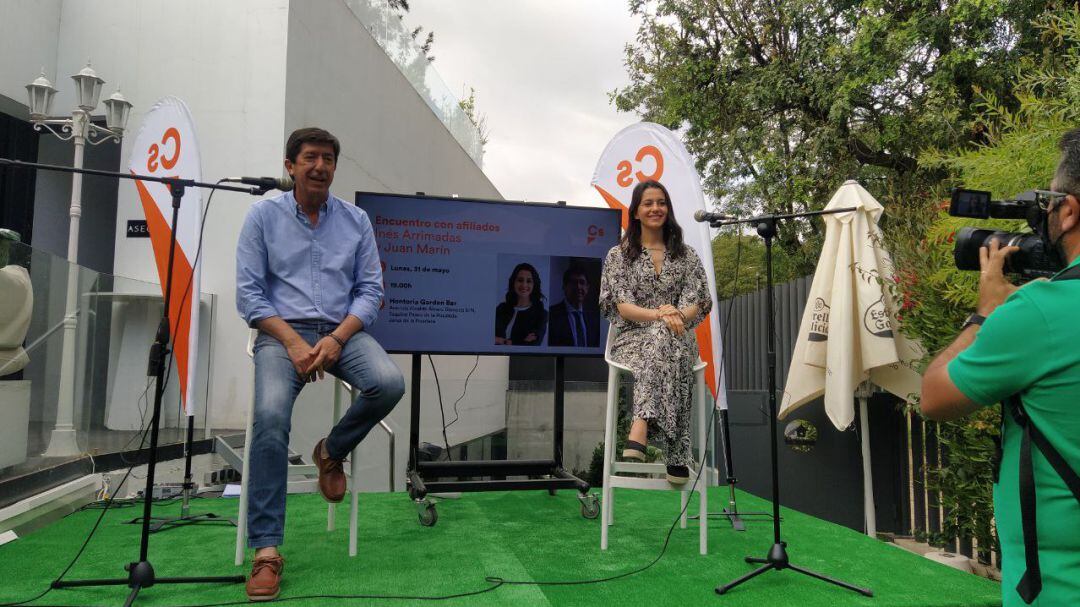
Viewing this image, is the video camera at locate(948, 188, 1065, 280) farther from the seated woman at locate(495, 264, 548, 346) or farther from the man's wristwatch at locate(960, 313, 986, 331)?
the seated woman at locate(495, 264, 548, 346)

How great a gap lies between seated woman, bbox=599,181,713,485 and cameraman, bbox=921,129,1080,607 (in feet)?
5.51

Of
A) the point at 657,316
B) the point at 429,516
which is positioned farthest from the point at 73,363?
the point at 657,316

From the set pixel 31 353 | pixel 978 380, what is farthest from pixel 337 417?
pixel 978 380

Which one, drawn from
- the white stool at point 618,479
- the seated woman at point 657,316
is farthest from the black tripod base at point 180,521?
the seated woman at point 657,316

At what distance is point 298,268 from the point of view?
110 inches

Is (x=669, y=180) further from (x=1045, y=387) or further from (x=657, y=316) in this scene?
(x=1045, y=387)

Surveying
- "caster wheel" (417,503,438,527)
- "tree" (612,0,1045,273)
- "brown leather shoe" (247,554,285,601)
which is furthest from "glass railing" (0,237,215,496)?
"tree" (612,0,1045,273)

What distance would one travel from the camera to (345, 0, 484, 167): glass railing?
808 cm

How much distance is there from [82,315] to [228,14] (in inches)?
120

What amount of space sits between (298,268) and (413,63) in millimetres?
7585

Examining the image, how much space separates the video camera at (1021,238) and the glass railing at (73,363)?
352 centimetres

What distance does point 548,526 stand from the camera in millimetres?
3449

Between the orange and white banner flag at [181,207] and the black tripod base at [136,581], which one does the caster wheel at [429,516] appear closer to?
the black tripod base at [136,581]

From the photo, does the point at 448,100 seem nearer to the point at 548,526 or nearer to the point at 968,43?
the point at 968,43
